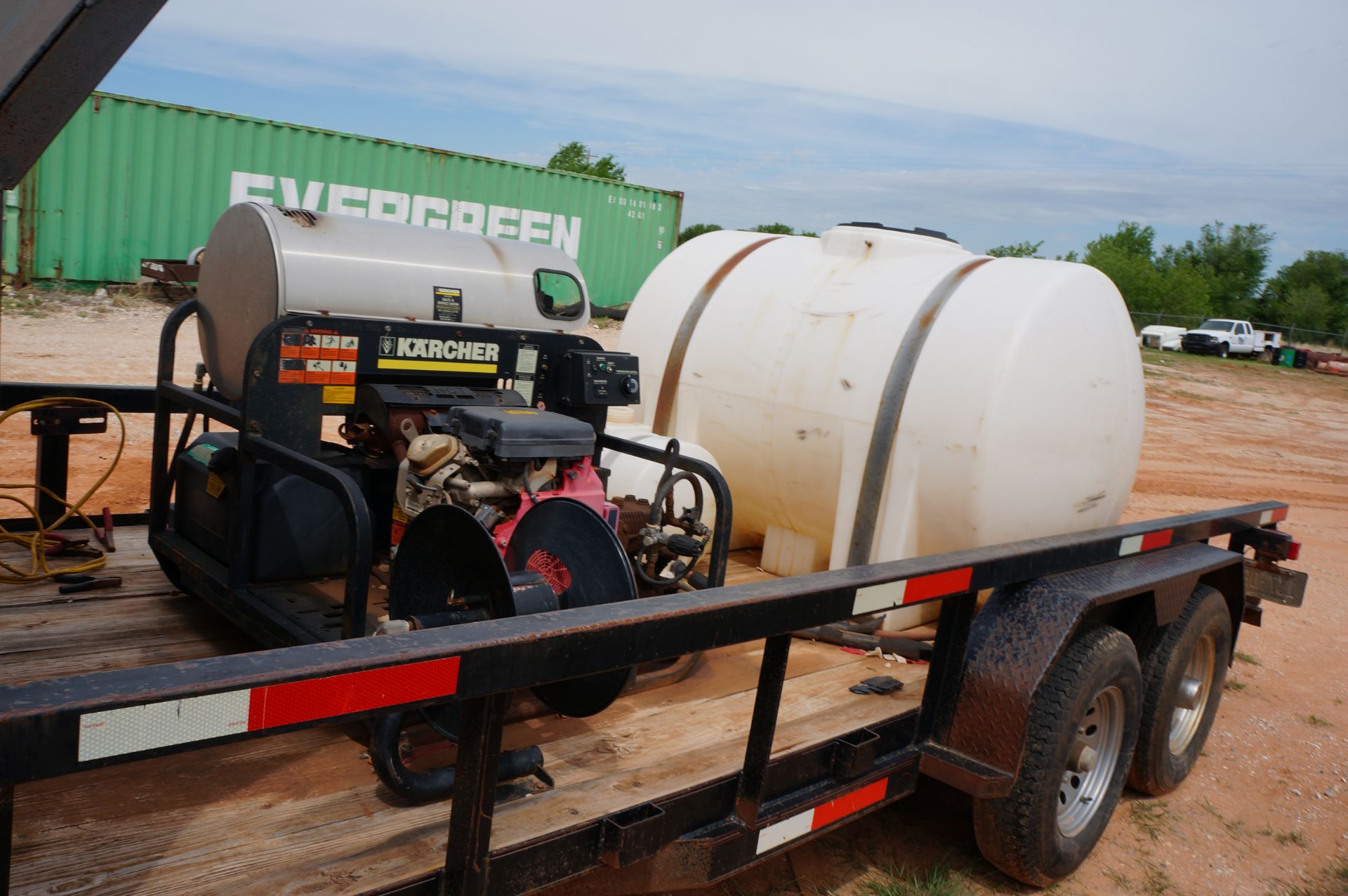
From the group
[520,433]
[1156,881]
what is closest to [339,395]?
[520,433]

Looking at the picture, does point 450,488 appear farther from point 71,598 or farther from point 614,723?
point 71,598

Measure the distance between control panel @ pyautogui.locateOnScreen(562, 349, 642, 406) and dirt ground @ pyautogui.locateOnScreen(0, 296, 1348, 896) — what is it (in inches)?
63.2

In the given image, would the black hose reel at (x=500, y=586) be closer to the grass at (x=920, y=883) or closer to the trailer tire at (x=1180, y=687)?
the grass at (x=920, y=883)

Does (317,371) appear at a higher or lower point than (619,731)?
higher

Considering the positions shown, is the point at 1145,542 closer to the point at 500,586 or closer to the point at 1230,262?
the point at 500,586

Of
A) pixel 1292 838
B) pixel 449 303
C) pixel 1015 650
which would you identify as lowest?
pixel 1292 838

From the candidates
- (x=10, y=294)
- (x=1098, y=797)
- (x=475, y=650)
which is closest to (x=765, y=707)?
(x=475, y=650)

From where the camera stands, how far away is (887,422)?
12.7 ft

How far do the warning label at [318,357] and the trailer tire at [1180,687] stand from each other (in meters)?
2.69

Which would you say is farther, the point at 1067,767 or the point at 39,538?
the point at 39,538

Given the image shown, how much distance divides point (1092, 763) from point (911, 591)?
1246 millimetres

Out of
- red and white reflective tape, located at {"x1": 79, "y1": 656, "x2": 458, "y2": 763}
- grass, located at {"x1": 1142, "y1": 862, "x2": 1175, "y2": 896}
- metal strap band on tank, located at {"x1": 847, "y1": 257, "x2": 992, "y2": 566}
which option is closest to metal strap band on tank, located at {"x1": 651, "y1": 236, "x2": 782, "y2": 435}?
metal strap band on tank, located at {"x1": 847, "y1": 257, "x2": 992, "y2": 566}

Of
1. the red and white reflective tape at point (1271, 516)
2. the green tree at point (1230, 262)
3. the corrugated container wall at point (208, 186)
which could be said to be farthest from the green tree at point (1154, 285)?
the red and white reflective tape at point (1271, 516)

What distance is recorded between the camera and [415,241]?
3477mm
